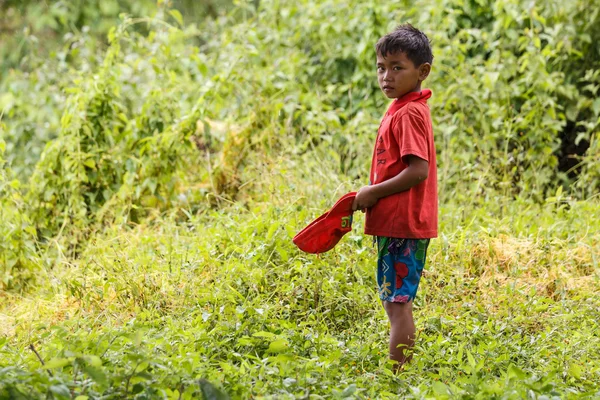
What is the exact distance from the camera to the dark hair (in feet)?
9.86

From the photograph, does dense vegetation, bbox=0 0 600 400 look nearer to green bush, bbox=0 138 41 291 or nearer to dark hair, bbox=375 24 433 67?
green bush, bbox=0 138 41 291

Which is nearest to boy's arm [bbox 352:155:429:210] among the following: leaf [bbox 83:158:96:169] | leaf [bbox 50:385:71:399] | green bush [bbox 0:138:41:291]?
leaf [bbox 50:385:71:399]

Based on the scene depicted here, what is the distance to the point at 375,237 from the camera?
10.5 feet

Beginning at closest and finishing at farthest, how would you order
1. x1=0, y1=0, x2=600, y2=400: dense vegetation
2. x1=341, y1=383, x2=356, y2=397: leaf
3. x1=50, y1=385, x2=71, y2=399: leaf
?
x1=50, y1=385, x2=71, y2=399: leaf
x1=341, y1=383, x2=356, y2=397: leaf
x1=0, y1=0, x2=600, y2=400: dense vegetation

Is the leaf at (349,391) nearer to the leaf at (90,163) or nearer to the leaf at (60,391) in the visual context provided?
the leaf at (60,391)

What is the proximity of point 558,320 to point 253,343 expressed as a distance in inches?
58.3

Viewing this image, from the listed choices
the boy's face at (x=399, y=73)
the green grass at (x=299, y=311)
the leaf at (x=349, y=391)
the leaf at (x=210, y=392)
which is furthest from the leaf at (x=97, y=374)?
the boy's face at (x=399, y=73)

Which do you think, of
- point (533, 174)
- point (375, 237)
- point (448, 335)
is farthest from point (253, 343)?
point (533, 174)

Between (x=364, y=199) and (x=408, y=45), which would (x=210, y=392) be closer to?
(x=364, y=199)

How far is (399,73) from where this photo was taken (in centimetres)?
304

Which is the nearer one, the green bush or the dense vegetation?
the dense vegetation

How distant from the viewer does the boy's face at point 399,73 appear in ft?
9.95

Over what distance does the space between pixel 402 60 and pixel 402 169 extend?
1.46 ft

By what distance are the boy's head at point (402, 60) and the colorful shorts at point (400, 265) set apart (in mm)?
617
